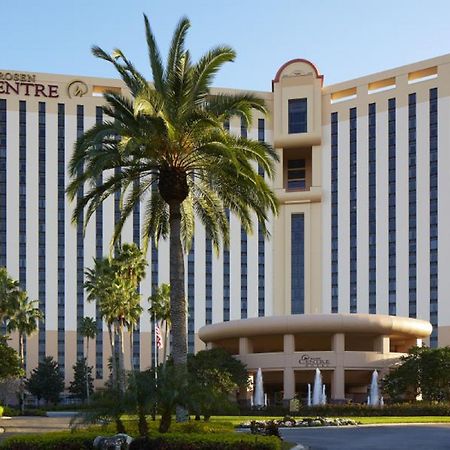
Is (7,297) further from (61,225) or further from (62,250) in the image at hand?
(61,225)

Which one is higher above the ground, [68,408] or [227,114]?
[227,114]

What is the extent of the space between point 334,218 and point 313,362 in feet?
142

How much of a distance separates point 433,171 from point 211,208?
8186 centimetres

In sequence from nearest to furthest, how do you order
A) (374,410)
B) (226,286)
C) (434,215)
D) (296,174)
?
(374,410), (434,215), (226,286), (296,174)

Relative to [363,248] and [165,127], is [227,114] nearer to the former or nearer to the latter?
[165,127]

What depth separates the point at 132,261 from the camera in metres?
75.8

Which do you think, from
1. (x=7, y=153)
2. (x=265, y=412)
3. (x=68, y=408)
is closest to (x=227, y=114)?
(x=265, y=412)

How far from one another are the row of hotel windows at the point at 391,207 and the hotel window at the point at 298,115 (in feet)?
13.4

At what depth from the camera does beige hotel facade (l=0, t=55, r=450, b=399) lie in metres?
114

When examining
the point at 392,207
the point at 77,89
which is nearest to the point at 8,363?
the point at 77,89

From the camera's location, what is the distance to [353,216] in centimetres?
11838

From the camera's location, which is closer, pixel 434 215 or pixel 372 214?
pixel 434 215

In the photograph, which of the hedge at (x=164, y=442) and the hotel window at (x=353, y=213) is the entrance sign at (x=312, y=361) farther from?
the hedge at (x=164, y=442)

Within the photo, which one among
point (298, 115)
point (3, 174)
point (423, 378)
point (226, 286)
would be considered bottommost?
point (423, 378)
